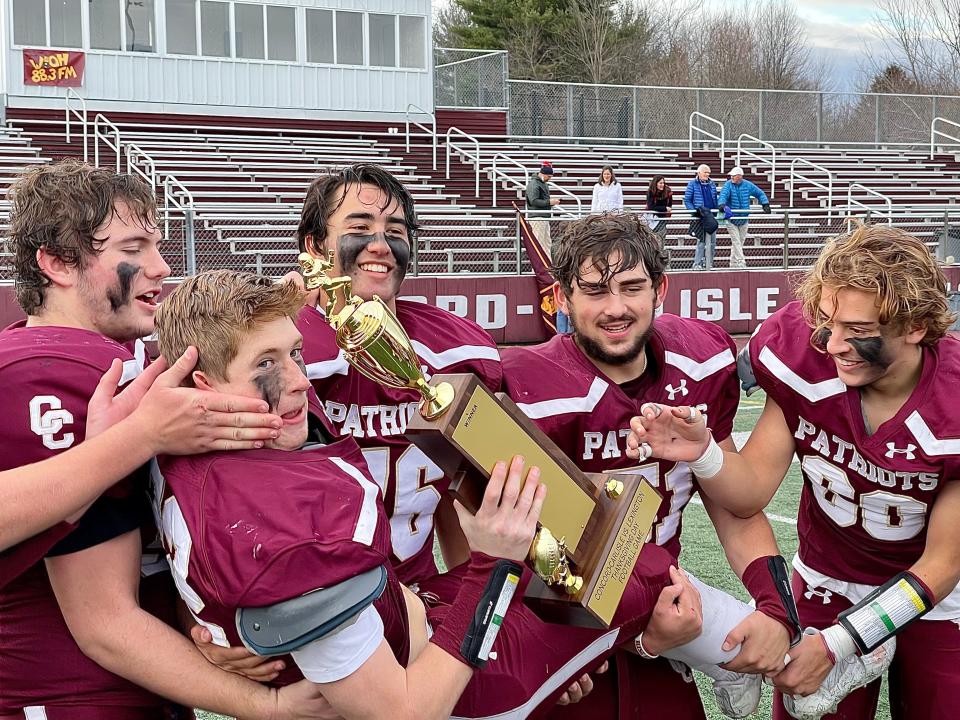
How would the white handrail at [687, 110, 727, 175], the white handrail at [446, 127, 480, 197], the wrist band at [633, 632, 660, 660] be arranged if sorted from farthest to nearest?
the white handrail at [687, 110, 727, 175], the white handrail at [446, 127, 480, 197], the wrist band at [633, 632, 660, 660]

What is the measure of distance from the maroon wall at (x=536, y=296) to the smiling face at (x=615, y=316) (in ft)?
27.9

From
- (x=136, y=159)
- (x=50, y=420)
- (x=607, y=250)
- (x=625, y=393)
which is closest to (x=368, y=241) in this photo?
(x=607, y=250)

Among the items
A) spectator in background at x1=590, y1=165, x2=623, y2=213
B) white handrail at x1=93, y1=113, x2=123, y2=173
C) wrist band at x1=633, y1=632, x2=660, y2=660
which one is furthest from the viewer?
white handrail at x1=93, y1=113, x2=123, y2=173

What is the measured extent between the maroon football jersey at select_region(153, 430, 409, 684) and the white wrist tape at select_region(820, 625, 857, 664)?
4.07 feet

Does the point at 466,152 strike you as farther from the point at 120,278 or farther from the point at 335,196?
the point at 120,278

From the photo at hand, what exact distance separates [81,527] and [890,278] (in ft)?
5.84

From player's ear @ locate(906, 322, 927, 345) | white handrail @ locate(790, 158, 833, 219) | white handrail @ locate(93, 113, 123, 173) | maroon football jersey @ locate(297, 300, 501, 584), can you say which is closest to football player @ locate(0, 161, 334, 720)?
maroon football jersey @ locate(297, 300, 501, 584)

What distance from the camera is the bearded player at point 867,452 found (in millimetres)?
2488

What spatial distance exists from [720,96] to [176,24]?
10.5 metres

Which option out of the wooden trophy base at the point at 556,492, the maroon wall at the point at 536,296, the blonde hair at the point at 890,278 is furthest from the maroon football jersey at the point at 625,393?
the maroon wall at the point at 536,296

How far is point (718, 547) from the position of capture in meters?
5.04

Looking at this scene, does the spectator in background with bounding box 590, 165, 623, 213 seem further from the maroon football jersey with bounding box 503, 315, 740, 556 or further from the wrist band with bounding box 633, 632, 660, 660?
the wrist band with bounding box 633, 632, 660, 660

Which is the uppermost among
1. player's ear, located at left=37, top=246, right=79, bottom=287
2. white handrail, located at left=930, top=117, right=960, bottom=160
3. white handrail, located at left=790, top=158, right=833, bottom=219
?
white handrail, located at left=930, top=117, right=960, bottom=160

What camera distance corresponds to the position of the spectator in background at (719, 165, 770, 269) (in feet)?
43.8
